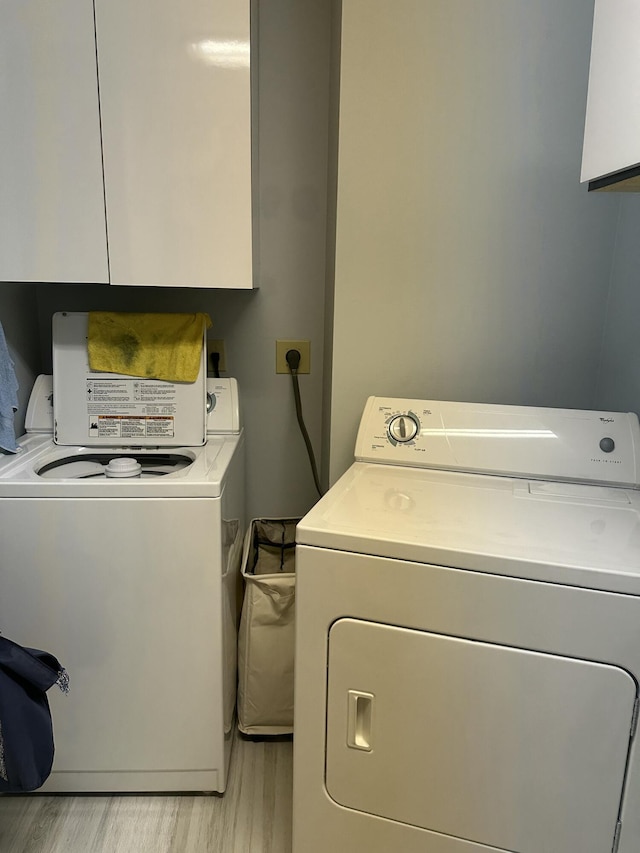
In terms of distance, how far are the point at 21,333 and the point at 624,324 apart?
5.65 ft

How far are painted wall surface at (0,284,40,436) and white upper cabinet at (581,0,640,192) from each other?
5.07 feet

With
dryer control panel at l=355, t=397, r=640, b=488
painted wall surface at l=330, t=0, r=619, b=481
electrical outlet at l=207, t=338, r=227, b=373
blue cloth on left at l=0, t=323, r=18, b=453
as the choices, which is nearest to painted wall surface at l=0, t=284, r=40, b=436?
blue cloth on left at l=0, t=323, r=18, b=453

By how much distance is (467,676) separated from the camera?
1.02m

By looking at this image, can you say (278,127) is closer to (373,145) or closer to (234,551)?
(373,145)

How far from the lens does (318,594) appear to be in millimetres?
1094

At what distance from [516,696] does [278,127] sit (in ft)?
5.71

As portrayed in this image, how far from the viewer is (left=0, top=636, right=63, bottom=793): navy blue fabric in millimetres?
1074

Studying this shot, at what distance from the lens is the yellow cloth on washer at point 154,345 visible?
1738 mm

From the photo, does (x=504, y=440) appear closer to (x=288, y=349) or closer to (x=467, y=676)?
(x=467, y=676)

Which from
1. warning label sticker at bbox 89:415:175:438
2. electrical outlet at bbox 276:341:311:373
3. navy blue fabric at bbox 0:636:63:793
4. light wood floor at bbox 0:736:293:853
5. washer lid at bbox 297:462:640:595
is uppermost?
electrical outlet at bbox 276:341:311:373

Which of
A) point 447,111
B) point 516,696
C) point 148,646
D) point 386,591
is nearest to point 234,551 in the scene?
point 148,646

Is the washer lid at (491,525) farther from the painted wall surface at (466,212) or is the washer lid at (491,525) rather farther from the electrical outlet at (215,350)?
the electrical outlet at (215,350)

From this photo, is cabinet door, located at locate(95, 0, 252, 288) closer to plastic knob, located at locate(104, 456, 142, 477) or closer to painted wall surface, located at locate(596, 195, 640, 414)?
plastic knob, located at locate(104, 456, 142, 477)

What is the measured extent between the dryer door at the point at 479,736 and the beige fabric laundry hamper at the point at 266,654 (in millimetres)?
581
